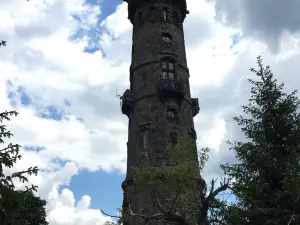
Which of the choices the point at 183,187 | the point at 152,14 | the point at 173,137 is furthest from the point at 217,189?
the point at 152,14

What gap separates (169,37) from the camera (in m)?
36.2

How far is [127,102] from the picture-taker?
3353 cm

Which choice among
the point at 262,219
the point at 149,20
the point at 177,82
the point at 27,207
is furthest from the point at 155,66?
the point at 262,219

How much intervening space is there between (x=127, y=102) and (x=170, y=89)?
3.73 metres

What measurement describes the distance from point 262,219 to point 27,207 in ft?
52.7

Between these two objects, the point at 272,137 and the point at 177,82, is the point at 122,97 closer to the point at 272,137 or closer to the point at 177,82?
the point at 177,82

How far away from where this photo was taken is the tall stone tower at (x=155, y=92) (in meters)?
30.7

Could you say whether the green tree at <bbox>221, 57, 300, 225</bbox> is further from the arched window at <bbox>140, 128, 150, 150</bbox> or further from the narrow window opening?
the narrow window opening

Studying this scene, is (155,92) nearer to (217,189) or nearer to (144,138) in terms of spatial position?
(144,138)

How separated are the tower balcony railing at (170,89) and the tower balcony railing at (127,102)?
269 cm

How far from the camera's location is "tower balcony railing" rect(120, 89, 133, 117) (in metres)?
33.6

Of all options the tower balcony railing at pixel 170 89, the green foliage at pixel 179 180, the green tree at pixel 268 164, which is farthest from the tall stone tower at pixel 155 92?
the green tree at pixel 268 164

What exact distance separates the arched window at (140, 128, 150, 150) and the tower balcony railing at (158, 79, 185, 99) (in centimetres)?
331

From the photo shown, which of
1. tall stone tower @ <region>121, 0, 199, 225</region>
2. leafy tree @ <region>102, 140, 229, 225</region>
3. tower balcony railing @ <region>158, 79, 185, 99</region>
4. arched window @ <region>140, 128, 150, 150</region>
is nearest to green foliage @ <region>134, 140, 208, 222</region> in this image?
leafy tree @ <region>102, 140, 229, 225</region>
